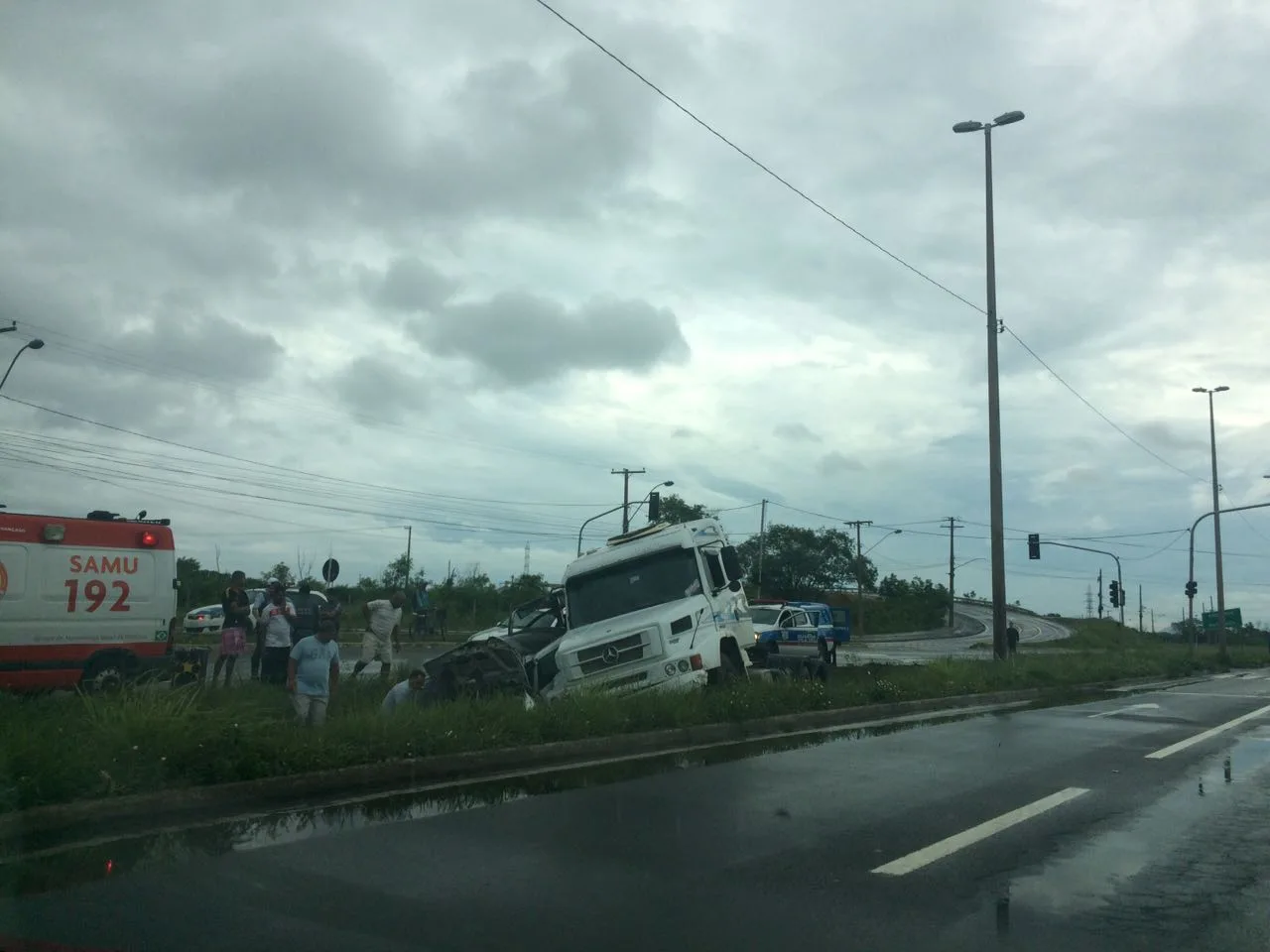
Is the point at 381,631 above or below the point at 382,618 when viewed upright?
below

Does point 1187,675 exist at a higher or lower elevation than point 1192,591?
lower

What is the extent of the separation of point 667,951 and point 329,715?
7278 mm

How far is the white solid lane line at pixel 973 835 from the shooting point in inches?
264

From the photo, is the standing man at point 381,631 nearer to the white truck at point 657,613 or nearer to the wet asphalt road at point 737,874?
the white truck at point 657,613

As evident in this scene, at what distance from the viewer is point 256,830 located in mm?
7500

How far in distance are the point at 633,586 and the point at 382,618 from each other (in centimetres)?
381

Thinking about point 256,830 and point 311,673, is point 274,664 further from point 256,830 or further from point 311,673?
point 256,830

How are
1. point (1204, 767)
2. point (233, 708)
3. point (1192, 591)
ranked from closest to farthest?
1. point (233, 708)
2. point (1204, 767)
3. point (1192, 591)

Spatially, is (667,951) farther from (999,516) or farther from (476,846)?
(999,516)

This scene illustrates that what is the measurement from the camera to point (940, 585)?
378ft

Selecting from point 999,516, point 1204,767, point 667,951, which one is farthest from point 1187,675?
point 667,951

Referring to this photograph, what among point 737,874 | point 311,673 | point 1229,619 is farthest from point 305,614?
point 1229,619

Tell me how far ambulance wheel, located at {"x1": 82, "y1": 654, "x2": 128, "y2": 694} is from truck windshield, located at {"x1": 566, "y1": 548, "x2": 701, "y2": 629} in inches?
256

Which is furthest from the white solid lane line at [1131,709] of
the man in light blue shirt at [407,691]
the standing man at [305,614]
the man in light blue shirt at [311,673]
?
the man in light blue shirt at [311,673]
